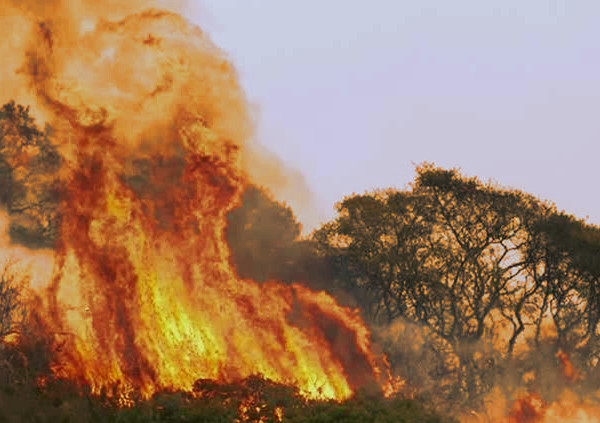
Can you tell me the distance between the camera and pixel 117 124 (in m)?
24.9

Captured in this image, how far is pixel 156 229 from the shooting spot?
23.7m

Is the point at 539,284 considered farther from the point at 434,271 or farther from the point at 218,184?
the point at 218,184

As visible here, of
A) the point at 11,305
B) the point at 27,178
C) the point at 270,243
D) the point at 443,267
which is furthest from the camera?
the point at 270,243

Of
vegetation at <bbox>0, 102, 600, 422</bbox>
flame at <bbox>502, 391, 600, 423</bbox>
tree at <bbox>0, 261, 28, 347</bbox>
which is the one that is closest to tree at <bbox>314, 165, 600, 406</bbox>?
vegetation at <bbox>0, 102, 600, 422</bbox>

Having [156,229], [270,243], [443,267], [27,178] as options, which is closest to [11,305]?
[156,229]

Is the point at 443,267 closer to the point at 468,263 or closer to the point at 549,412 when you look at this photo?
the point at 468,263

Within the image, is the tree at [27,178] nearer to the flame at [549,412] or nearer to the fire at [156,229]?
the fire at [156,229]

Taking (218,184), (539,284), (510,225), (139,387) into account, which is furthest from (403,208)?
(139,387)

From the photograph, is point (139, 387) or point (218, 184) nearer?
point (139, 387)

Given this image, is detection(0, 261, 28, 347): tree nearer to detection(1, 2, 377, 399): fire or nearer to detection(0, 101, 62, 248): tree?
detection(1, 2, 377, 399): fire

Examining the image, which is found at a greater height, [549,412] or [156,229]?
[156,229]

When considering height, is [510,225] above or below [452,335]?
above

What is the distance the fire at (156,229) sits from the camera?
22.2m

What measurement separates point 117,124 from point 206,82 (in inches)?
155
